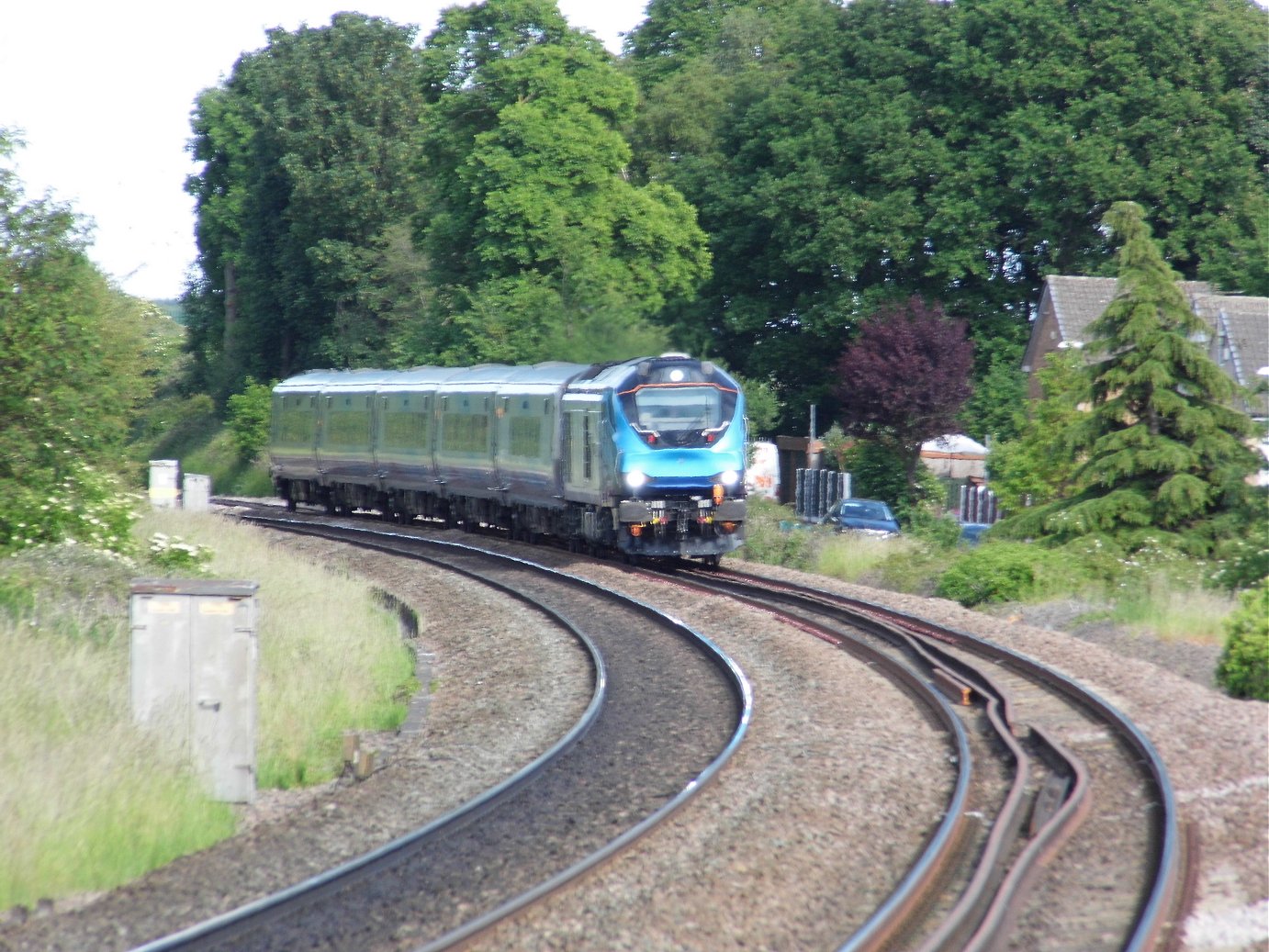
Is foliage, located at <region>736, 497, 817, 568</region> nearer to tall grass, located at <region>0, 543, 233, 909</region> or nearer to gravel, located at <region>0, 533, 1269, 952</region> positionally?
gravel, located at <region>0, 533, 1269, 952</region>

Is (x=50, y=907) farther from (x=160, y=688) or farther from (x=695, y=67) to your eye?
(x=695, y=67)

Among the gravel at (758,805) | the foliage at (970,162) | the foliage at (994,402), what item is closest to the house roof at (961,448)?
the foliage at (994,402)

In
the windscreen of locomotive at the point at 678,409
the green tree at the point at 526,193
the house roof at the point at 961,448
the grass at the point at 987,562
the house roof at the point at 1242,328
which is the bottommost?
the grass at the point at 987,562

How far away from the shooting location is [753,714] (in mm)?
12250

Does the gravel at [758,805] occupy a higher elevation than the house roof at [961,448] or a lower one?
lower

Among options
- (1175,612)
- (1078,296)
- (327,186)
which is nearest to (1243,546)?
(1175,612)

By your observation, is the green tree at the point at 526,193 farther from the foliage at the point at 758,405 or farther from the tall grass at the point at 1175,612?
the tall grass at the point at 1175,612

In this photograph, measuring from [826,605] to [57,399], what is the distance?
9.00 m

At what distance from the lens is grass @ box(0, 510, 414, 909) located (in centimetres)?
801

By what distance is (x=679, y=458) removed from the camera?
22.7 meters

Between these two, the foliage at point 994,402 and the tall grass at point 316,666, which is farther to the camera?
the foliage at point 994,402

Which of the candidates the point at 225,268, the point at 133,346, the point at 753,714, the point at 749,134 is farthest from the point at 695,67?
the point at 753,714

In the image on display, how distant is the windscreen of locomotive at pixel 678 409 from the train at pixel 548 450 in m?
0.02

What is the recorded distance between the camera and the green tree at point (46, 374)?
576 inches
